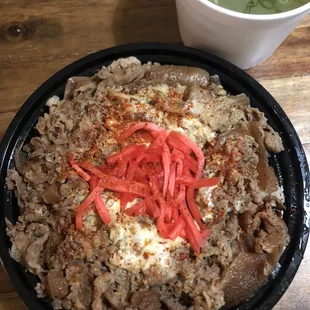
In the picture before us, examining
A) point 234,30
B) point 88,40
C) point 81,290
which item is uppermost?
point 234,30

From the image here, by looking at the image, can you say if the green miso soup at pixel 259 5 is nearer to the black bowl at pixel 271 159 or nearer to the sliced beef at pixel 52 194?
the black bowl at pixel 271 159

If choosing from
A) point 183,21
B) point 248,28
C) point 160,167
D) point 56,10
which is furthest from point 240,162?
point 56,10

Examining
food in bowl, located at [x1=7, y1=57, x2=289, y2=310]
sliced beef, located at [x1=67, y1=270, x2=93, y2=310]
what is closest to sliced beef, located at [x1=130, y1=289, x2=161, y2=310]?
food in bowl, located at [x1=7, y1=57, x2=289, y2=310]

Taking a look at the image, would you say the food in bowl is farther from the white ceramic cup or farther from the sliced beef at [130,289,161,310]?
the white ceramic cup

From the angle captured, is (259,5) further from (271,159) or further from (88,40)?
(88,40)

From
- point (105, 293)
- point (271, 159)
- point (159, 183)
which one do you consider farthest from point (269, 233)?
point (105, 293)

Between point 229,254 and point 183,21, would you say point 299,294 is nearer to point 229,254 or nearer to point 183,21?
point 229,254

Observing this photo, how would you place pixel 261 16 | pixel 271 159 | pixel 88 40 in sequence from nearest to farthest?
pixel 261 16 → pixel 271 159 → pixel 88 40
